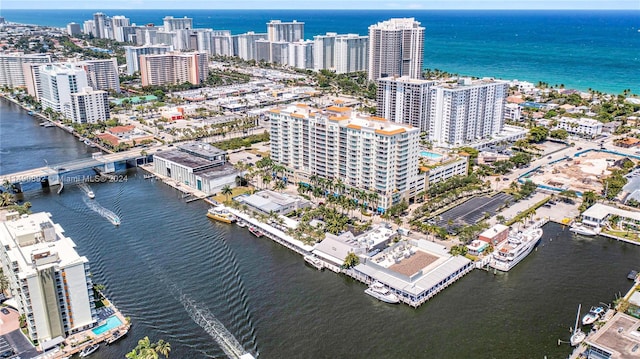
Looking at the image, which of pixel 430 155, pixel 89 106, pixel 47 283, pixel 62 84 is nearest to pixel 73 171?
pixel 89 106

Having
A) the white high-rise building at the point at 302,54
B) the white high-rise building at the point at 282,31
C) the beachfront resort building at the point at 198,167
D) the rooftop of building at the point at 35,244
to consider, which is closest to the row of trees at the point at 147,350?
the rooftop of building at the point at 35,244

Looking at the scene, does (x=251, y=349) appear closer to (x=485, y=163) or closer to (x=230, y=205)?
(x=230, y=205)

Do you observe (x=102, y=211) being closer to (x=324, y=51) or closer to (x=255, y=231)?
(x=255, y=231)

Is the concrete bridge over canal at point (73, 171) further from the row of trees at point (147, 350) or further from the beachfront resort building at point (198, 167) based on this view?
the row of trees at point (147, 350)

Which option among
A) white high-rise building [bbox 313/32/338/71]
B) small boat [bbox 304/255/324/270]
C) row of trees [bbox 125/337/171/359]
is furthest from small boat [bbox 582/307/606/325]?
white high-rise building [bbox 313/32/338/71]

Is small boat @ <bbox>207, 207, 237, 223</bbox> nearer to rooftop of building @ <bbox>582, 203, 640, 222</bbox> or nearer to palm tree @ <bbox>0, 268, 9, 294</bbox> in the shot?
palm tree @ <bbox>0, 268, 9, 294</bbox>

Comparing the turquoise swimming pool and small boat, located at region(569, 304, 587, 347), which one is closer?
small boat, located at region(569, 304, 587, 347)
